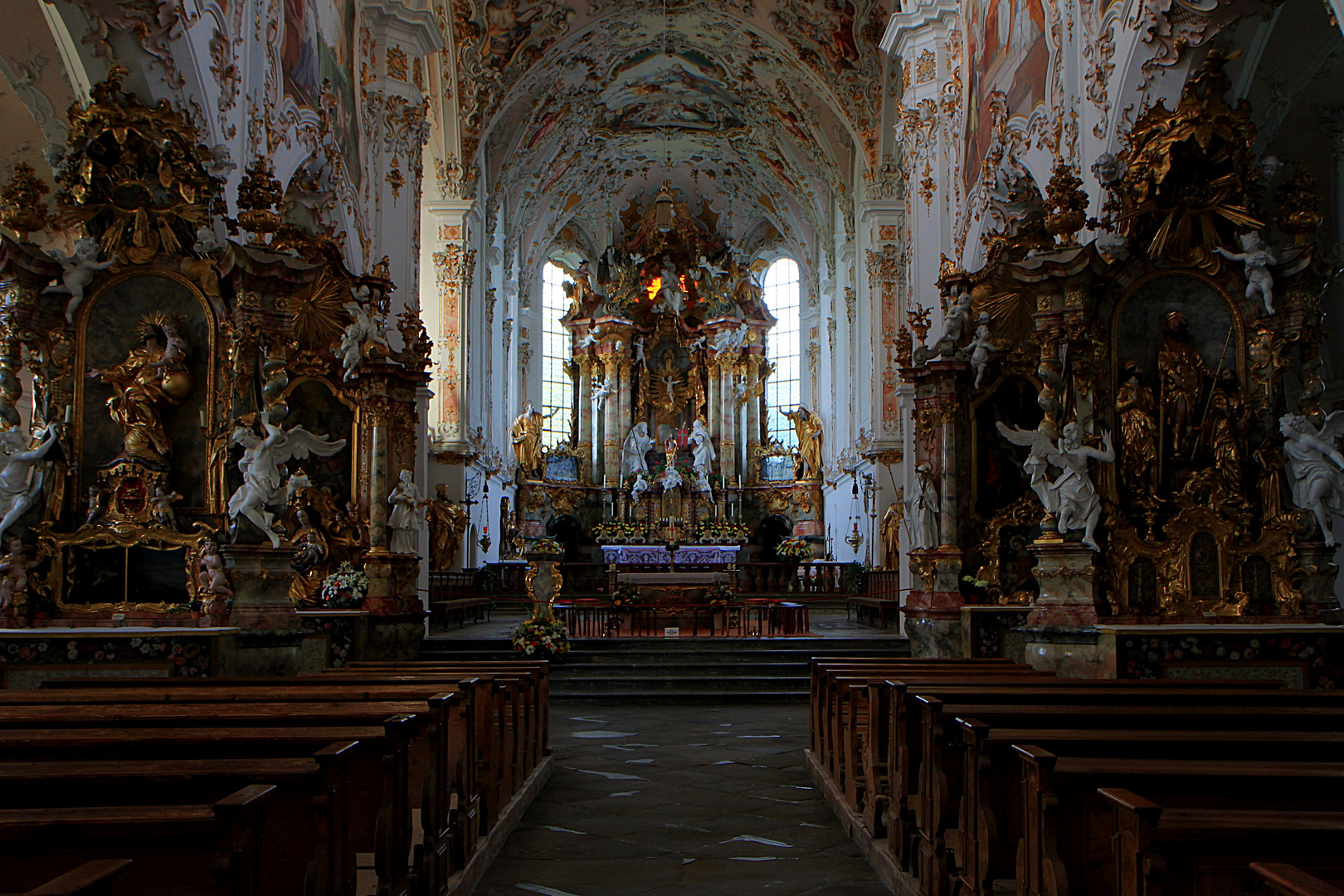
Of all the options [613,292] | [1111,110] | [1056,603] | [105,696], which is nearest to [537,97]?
[613,292]

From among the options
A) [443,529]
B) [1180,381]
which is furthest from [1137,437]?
[443,529]

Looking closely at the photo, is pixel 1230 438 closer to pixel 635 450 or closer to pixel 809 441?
pixel 809 441

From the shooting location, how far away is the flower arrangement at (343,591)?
45.6 feet

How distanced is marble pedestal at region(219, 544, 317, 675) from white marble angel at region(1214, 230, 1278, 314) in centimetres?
938

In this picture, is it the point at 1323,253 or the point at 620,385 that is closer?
the point at 1323,253

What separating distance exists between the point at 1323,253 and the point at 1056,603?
666 cm

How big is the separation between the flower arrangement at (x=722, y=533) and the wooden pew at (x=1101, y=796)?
89.4ft

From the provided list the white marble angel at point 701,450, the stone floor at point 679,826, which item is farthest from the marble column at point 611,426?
the stone floor at point 679,826

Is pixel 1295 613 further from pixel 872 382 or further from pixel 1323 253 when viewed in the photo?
pixel 872 382

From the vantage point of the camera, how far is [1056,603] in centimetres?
995

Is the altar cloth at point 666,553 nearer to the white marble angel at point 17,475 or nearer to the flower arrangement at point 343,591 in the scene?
the flower arrangement at point 343,591

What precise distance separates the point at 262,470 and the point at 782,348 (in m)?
26.8

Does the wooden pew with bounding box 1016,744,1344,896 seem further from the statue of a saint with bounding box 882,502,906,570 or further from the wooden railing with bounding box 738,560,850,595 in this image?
the wooden railing with bounding box 738,560,850,595

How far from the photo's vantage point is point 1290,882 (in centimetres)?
239
